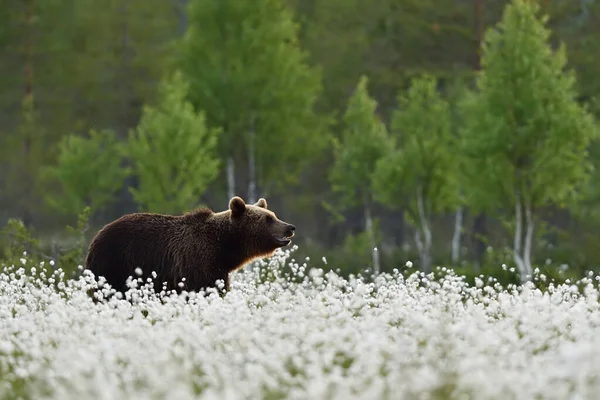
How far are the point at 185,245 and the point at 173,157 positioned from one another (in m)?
15.2

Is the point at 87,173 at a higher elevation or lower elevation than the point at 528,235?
higher

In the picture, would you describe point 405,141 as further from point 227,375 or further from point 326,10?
point 227,375

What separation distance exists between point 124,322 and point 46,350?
0.75 metres

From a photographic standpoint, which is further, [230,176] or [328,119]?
[328,119]

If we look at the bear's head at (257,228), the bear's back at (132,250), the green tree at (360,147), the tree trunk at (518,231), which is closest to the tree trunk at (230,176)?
the green tree at (360,147)

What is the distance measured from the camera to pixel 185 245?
39.0 feet

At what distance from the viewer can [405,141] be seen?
101 feet

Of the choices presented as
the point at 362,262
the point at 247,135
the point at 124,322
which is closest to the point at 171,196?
the point at 247,135

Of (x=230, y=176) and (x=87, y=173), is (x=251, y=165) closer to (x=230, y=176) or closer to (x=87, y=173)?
(x=230, y=176)

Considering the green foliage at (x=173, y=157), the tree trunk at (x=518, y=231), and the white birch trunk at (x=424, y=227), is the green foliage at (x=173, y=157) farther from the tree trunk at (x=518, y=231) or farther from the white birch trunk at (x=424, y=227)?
the tree trunk at (x=518, y=231)

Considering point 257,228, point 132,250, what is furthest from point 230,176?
point 132,250

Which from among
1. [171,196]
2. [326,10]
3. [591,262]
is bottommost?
[591,262]

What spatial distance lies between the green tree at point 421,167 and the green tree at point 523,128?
3.71 meters

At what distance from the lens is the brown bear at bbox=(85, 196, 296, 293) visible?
11.6 metres
